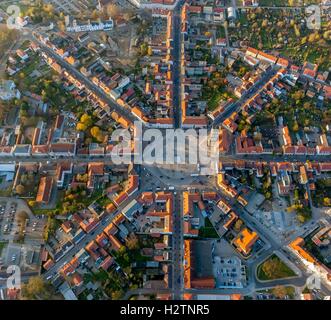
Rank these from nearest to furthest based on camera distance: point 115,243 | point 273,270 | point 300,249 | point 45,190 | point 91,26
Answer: point 273,270 → point 300,249 → point 115,243 → point 45,190 → point 91,26

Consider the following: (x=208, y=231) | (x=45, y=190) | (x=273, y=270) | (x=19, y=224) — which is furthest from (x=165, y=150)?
(x=19, y=224)

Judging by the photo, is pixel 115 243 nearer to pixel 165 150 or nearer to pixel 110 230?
pixel 110 230

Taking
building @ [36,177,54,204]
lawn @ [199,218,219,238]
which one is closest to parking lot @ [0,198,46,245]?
building @ [36,177,54,204]

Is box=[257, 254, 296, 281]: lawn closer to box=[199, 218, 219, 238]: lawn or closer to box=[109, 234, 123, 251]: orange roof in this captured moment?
box=[199, 218, 219, 238]: lawn

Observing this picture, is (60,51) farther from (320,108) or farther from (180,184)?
(320,108)

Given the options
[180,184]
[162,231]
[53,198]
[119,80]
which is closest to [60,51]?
[119,80]

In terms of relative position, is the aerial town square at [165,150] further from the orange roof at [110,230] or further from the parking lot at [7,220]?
the orange roof at [110,230]
